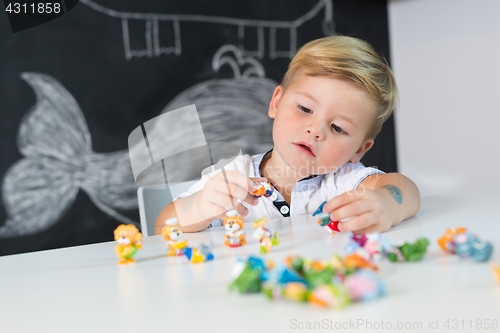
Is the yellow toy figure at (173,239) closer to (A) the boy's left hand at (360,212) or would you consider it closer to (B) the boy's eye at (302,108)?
(A) the boy's left hand at (360,212)

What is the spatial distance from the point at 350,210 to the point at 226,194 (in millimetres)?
204

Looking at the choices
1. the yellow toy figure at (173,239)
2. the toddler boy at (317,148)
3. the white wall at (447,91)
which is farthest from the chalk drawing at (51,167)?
the white wall at (447,91)

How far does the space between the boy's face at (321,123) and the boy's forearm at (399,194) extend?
0.10 metres

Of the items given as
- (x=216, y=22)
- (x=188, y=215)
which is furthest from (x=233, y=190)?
(x=216, y=22)

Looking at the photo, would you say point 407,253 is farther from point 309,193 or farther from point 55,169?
point 55,169

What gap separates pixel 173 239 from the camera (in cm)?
50

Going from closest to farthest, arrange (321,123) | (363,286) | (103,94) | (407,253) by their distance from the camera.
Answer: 1. (363,286)
2. (407,253)
3. (321,123)
4. (103,94)

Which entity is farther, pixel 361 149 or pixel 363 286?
pixel 361 149

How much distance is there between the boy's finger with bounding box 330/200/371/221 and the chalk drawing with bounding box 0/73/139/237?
1302mm

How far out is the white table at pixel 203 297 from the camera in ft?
0.85

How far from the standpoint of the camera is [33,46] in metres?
1.57

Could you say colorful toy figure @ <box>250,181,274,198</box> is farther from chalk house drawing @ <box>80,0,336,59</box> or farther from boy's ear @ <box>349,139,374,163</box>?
chalk house drawing @ <box>80,0,336,59</box>

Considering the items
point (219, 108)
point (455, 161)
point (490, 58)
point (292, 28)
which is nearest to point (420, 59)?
point (490, 58)

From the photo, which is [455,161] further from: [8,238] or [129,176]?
[8,238]
